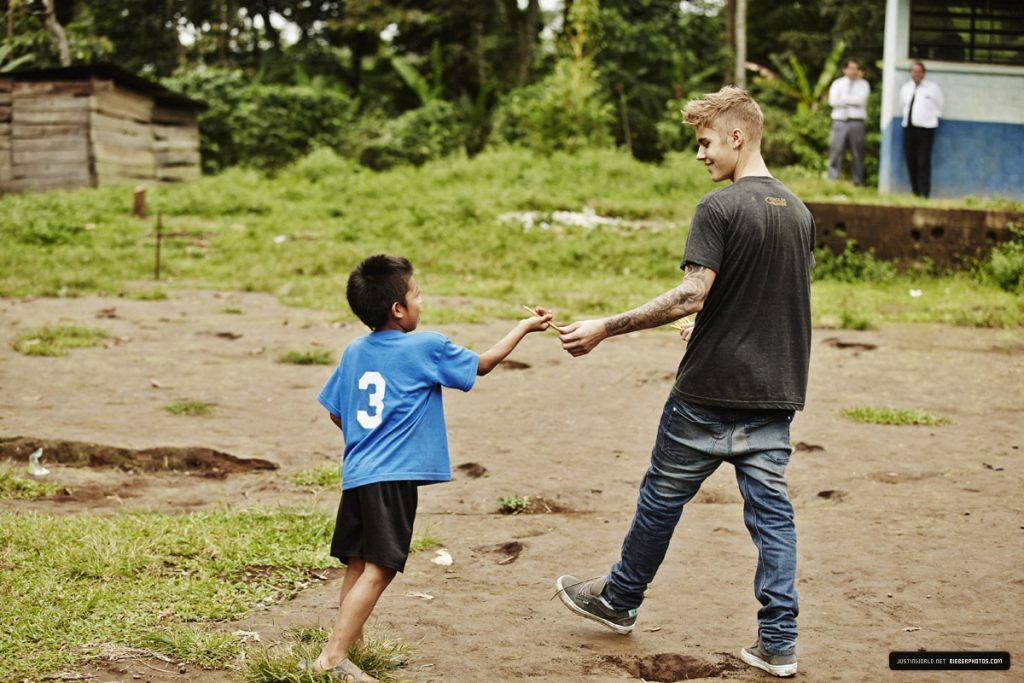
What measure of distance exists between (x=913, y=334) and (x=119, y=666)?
27.1 feet

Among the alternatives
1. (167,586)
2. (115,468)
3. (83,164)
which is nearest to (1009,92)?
(115,468)

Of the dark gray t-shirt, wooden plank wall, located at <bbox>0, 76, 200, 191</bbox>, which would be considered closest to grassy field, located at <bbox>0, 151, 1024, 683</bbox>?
the dark gray t-shirt

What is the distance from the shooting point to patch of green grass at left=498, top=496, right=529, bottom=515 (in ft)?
18.1

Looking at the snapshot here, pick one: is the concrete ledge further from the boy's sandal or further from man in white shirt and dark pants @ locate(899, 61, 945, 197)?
the boy's sandal

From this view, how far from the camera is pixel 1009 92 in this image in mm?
15438

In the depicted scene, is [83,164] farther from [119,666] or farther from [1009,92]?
[119,666]

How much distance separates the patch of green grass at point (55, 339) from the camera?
8883 mm

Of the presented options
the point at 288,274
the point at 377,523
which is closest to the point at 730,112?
the point at 377,523

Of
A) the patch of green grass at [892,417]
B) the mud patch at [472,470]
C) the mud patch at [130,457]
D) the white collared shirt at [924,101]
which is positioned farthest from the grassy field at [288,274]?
the patch of green grass at [892,417]

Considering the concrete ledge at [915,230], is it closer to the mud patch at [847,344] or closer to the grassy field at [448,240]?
the grassy field at [448,240]

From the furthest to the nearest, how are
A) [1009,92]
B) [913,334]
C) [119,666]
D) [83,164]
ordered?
[83,164], [1009,92], [913,334], [119,666]

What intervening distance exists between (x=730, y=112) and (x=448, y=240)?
11.3m

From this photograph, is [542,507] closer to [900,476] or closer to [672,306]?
[900,476]

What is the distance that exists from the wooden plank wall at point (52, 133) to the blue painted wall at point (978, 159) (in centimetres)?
1430
